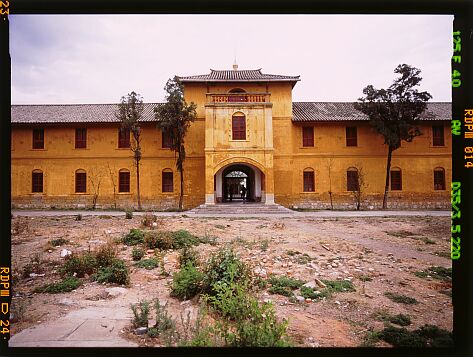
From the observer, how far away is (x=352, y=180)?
17.8m

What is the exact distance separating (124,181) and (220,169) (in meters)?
6.05

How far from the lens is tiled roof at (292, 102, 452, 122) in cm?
1689

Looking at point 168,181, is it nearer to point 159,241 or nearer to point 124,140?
point 124,140

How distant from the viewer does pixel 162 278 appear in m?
5.17

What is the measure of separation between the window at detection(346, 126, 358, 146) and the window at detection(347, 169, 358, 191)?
171cm

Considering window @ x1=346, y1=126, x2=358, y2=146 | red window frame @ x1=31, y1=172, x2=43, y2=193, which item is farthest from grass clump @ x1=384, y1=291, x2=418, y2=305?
red window frame @ x1=31, y1=172, x2=43, y2=193

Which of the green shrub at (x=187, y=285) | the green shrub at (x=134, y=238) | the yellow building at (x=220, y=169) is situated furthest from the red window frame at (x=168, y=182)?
the green shrub at (x=187, y=285)

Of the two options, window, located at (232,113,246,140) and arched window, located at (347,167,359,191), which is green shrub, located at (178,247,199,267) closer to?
window, located at (232,113,246,140)

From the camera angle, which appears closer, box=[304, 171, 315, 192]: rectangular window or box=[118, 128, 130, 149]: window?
box=[118, 128, 130, 149]: window

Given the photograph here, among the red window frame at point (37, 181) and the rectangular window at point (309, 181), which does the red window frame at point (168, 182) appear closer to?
the red window frame at point (37, 181)

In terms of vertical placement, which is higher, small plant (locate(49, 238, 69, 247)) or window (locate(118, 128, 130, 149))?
window (locate(118, 128, 130, 149))

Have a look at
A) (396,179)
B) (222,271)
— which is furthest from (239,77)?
(222,271)

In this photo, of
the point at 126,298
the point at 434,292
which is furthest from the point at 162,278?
the point at 434,292
